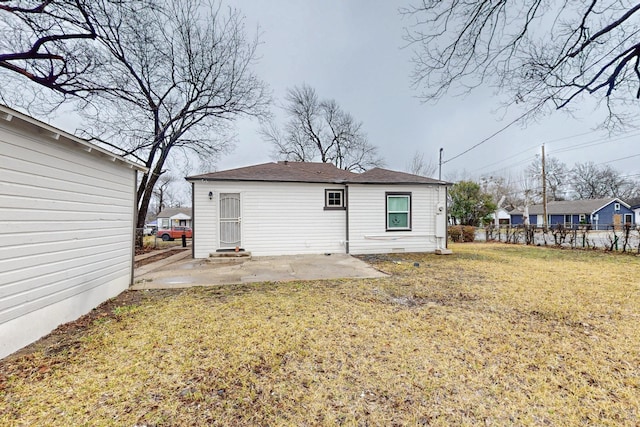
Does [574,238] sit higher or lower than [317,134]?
lower

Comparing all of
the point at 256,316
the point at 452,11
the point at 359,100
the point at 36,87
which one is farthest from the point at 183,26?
the point at 256,316

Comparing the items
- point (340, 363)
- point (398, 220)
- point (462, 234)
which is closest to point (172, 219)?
point (398, 220)

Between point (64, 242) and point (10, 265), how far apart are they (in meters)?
0.80

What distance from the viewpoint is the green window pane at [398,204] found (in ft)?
31.3

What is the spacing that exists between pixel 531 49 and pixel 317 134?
18712mm

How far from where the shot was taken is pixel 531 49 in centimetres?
542

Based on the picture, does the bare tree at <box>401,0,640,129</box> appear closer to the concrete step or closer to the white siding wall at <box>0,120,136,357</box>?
the white siding wall at <box>0,120,136,357</box>

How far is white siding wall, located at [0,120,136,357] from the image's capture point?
2672 mm

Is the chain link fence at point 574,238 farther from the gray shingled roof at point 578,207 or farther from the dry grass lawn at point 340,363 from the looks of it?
the gray shingled roof at point 578,207

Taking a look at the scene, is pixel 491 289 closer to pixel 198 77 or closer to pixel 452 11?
pixel 452 11

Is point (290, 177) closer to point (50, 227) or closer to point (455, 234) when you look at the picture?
point (50, 227)

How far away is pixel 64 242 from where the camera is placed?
135 inches

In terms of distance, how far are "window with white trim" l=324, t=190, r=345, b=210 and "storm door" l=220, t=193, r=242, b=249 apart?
311cm

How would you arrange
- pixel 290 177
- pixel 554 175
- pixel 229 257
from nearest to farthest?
1. pixel 229 257
2. pixel 290 177
3. pixel 554 175
